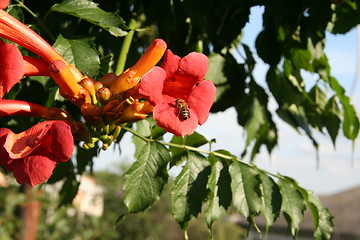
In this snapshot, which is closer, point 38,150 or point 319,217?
point 38,150

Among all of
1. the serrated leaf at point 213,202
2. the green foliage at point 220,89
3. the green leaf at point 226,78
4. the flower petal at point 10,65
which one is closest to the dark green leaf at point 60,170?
the green foliage at point 220,89

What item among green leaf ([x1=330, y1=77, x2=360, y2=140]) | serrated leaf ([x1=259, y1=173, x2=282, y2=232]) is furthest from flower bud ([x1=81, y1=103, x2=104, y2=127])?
green leaf ([x1=330, y1=77, x2=360, y2=140])

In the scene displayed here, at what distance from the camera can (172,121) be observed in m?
1.21

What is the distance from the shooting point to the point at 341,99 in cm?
257

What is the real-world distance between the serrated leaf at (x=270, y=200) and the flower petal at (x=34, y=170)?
112 cm

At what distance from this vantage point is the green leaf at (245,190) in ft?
6.40

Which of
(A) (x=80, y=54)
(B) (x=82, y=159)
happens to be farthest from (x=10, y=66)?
(B) (x=82, y=159)

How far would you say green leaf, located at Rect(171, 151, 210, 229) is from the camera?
1.91 meters

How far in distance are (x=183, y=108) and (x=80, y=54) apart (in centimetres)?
58

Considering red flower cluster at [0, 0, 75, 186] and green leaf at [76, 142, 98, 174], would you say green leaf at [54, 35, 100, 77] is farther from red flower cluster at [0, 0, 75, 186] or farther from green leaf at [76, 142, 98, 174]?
green leaf at [76, 142, 98, 174]

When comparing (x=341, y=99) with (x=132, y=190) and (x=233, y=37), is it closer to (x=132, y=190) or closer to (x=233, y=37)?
(x=233, y=37)

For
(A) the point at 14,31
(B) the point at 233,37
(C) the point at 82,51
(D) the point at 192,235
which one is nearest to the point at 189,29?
(B) the point at 233,37

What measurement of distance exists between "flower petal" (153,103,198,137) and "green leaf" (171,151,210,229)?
70 centimetres

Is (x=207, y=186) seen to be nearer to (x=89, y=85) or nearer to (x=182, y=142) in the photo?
(x=182, y=142)
